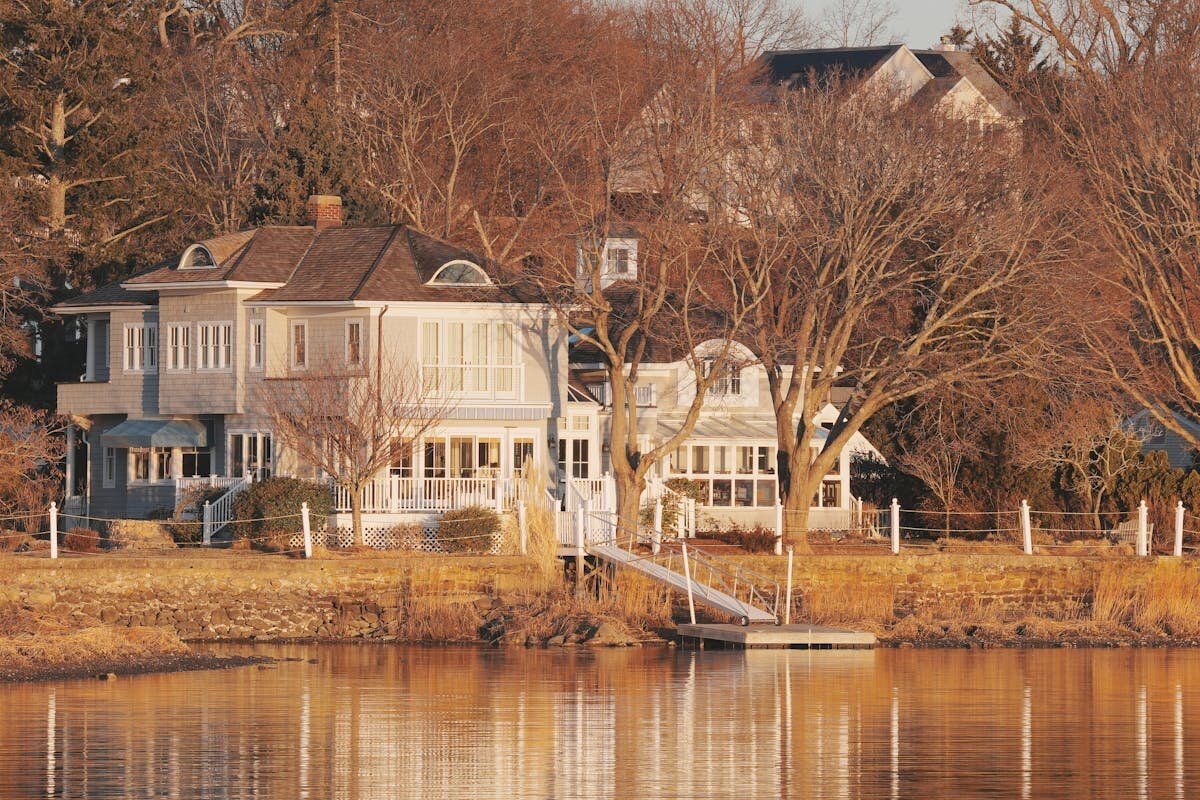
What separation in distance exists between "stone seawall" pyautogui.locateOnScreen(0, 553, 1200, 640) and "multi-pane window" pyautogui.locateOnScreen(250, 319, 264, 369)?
383 inches

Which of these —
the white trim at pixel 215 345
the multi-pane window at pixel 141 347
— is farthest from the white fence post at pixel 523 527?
the multi-pane window at pixel 141 347

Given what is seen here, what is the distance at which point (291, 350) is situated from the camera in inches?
2159

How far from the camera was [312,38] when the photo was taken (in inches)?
3022

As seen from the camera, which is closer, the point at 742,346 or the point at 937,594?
the point at 937,594

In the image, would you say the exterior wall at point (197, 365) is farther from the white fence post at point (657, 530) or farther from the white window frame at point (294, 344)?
the white fence post at point (657, 530)

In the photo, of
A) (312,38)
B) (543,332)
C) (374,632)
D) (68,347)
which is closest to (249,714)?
(374,632)

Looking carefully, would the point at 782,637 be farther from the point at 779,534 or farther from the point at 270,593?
the point at 270,593

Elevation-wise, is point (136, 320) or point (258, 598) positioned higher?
point (136, 320)

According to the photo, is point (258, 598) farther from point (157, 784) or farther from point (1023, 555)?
point (157, 784)

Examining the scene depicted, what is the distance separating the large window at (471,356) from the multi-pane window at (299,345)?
2.83 metres

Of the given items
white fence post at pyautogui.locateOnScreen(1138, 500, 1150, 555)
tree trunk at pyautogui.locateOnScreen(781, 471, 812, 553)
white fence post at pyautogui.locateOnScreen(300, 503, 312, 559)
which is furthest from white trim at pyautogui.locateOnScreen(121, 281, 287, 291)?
white fence post at pyautogui.locateOnScreen(1138, 500, 1150, 555)

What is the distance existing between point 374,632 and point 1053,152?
26.3 m

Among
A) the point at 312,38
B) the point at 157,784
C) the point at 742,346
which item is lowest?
the point at 157,784

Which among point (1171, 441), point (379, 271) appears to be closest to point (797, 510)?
point (379, 271)
